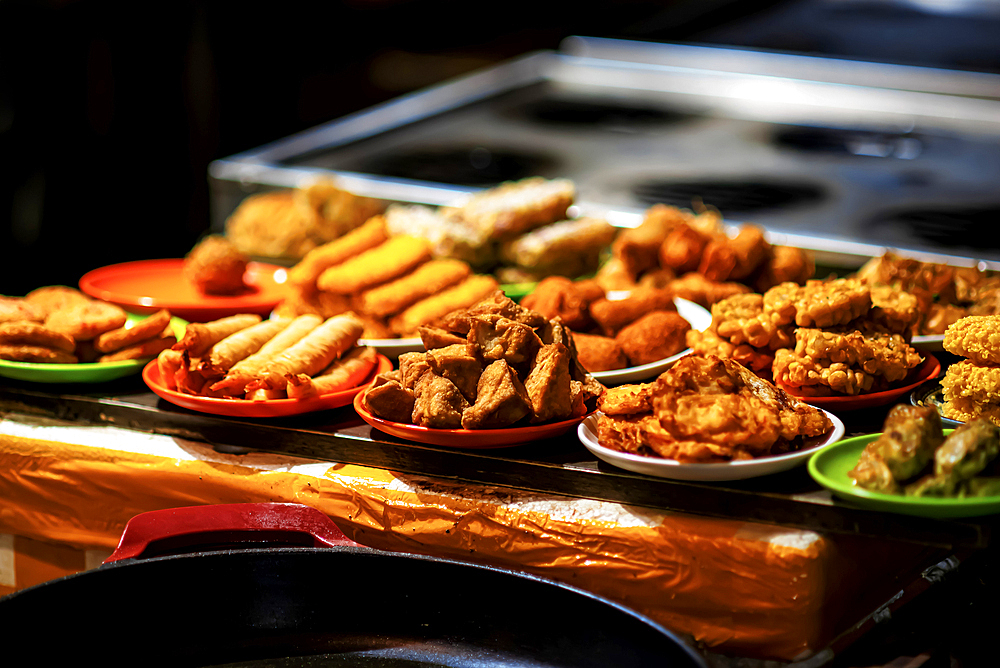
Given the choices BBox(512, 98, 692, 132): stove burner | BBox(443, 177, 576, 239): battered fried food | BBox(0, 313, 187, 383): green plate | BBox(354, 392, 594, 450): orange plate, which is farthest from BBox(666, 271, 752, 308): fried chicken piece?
BBox(512, 98, 692, 132): stove burner

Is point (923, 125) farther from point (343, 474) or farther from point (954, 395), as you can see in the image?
point (343, 474)

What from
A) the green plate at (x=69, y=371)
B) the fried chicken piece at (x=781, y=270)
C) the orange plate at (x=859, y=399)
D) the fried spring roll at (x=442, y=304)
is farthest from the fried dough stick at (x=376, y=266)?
the orange plate at (x=859, y=399)

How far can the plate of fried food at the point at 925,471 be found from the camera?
1.36 metres

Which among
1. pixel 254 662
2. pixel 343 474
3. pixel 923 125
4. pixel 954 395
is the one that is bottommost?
pixel 254 662

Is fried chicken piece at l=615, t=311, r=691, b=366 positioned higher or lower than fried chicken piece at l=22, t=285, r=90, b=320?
lower

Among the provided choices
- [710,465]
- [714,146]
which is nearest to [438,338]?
[710,465]

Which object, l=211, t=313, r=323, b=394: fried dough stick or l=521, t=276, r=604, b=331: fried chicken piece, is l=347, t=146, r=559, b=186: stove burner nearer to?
l=521, t=276, r=604, b=331: fried chicken piece

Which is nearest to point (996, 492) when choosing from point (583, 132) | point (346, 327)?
point (346, 327)

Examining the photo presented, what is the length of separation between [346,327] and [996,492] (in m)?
1.20

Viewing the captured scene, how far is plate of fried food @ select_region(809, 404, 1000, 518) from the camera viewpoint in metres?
1.36

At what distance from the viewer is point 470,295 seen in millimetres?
2229

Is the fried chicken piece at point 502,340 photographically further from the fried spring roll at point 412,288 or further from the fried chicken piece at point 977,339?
the fried chicken piece at point 977,339

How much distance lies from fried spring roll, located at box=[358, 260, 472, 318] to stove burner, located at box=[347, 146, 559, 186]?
1272 millimetres

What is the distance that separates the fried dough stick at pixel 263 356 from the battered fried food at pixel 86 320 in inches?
14.5
